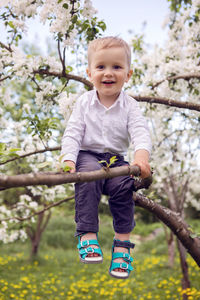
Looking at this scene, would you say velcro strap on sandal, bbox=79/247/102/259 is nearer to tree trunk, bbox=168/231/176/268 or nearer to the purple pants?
the purple pants

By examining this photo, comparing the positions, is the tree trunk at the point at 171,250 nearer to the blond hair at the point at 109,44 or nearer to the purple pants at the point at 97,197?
the purple pants at the point at 97,197

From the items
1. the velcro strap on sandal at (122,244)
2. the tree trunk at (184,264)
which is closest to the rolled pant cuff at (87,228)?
the velcro strap on sandal at (122,244)

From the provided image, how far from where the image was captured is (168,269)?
857cm

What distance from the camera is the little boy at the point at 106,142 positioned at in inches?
71.4

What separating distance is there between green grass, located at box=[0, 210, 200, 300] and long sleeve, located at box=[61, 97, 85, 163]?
3.94m

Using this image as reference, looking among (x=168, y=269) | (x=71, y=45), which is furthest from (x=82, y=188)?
(x=168, y=269)

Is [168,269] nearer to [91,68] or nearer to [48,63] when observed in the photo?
[48,63]

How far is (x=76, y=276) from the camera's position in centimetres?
831

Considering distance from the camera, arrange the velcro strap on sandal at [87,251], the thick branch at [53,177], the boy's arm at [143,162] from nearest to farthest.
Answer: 1. the thick branch at [53,177]
2. the boy's arm at [143,162]
3. the velcro strap on sandal at [87,251]

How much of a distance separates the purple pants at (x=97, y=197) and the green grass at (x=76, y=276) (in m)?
3.59

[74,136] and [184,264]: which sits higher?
[74,136]

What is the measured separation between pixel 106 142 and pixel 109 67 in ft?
1.53

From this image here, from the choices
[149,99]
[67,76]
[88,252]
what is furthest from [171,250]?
[88,252]

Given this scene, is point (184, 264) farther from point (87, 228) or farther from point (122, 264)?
point (87, 228)
